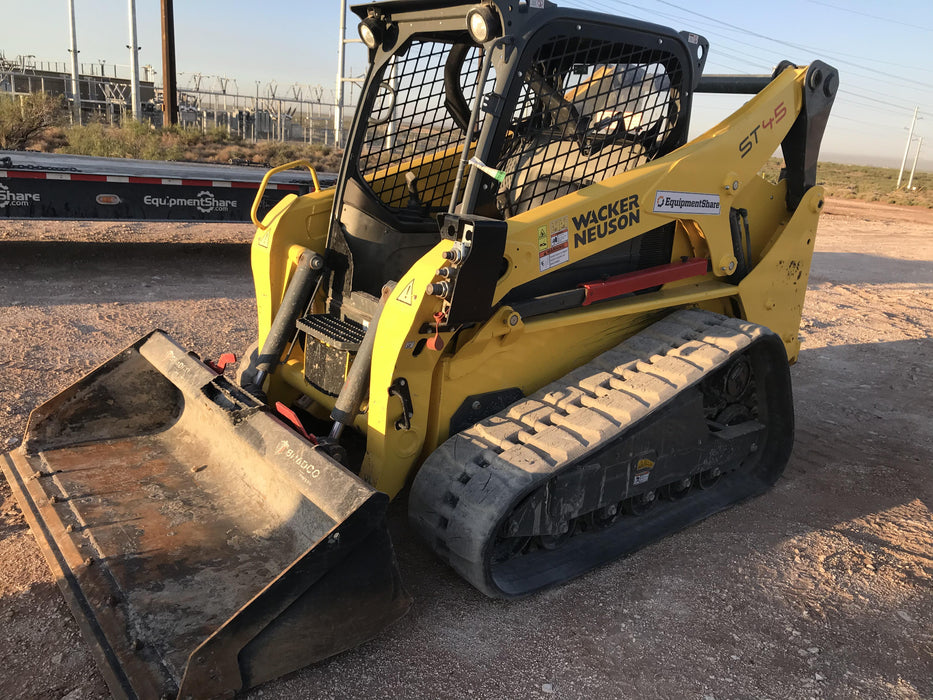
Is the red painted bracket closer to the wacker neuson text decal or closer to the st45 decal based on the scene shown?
the wacker neuson text decal

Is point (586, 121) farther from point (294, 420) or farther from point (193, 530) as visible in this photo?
point (193, 530)

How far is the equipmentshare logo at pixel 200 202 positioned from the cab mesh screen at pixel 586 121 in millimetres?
5551

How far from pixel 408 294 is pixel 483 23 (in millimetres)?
1170

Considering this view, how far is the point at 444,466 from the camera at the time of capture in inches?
123

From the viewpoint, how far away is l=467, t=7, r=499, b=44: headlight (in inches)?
125

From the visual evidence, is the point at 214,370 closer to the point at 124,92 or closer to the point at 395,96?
the point at 395,96

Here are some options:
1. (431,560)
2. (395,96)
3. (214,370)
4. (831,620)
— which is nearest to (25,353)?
(214,370)

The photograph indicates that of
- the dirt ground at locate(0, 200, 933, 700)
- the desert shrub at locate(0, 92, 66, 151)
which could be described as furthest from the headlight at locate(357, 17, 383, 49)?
the desert shrub at locate(0, 92, 66, 151)

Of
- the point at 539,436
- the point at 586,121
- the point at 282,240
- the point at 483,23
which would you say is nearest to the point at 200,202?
the point at 282,240

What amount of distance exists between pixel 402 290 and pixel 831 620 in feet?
7.38

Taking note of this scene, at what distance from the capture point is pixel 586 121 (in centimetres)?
383

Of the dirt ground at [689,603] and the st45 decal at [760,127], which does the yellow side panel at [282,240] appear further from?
the st45 decal at [760,127]

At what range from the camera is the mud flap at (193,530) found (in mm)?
2514

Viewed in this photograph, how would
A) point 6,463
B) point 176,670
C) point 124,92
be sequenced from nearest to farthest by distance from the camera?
point 176,670 → point 6,463 → point 124,92
